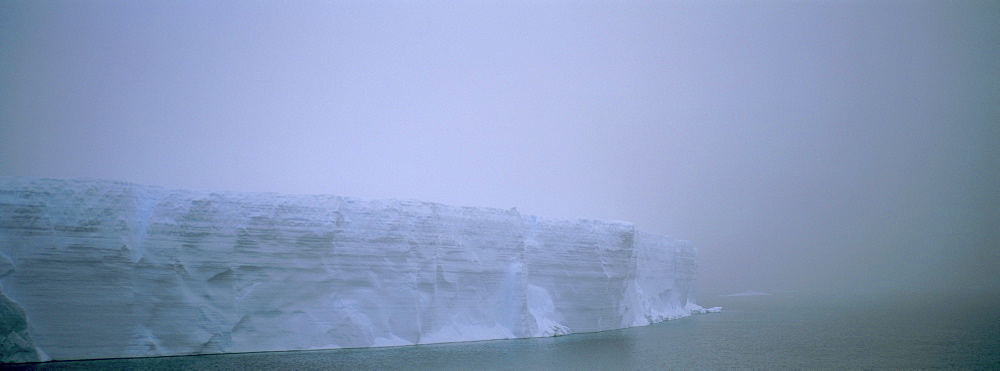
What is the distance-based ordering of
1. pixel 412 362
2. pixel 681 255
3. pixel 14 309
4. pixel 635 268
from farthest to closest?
pixel 681 255 → pixel 635 268 → pixel 412 362 → pixel 14 309

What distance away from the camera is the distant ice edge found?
9.45 metres

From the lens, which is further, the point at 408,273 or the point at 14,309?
the point at 408,273

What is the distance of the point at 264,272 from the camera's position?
11.0 meters

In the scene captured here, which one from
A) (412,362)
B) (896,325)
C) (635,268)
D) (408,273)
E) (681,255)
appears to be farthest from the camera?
(681,255)

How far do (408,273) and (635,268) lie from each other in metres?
8.29

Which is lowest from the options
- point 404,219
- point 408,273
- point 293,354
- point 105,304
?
point 293,354

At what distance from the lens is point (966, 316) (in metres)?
19.0

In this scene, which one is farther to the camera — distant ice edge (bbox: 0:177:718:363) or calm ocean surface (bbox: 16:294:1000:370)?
calm ocean surface (bbox: 16:294:1000:370)

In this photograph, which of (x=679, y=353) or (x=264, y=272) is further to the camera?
(x=679, y=353)

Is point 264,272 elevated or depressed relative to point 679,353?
elevated

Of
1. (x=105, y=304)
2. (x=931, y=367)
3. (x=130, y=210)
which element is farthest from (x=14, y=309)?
(x=931, y=367)

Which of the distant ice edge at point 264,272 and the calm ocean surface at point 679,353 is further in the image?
the calm ocean surface at point 679,353

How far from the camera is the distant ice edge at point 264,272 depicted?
9.45 m

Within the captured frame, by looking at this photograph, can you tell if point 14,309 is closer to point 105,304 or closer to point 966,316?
point 105,304
